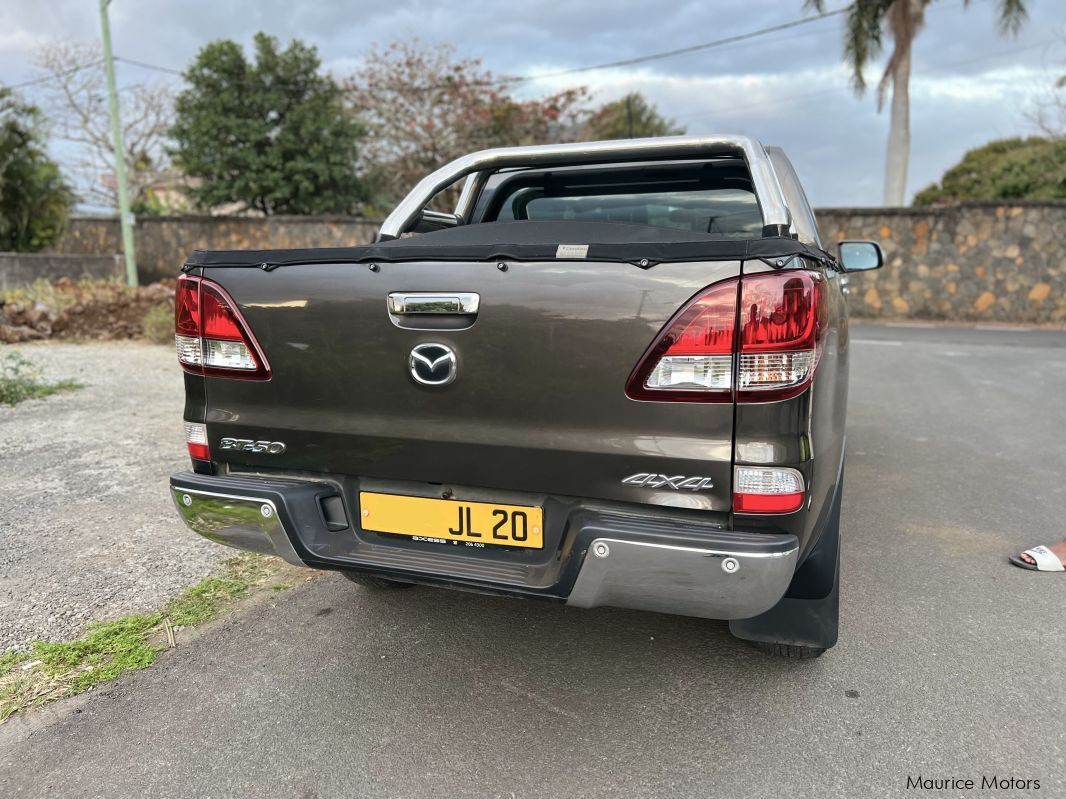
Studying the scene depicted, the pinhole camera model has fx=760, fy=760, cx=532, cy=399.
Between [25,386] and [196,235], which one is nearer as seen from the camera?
[25,386]

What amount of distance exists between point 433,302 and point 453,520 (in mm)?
639

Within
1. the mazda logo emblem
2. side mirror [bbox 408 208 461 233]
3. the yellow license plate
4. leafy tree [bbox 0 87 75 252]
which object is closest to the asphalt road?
the yellow license plate

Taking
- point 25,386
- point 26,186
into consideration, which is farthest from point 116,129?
point 25,386

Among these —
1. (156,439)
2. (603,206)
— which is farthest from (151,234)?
(603,206)

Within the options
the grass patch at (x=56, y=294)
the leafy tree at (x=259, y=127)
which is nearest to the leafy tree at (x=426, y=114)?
the leafy tree at (x=259, y=127)

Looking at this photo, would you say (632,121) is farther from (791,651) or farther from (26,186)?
(791,651)

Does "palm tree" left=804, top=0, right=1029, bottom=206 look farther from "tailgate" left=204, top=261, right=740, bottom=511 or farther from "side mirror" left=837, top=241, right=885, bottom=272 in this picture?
"tailgate" left=204, top=261, right=740, bottom=511

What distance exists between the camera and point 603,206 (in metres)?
3.78

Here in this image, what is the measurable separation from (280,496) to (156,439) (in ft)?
12.9

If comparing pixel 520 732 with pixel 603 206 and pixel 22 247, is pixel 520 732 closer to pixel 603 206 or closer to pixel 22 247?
pixel 603 206

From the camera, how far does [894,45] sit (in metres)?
20.3

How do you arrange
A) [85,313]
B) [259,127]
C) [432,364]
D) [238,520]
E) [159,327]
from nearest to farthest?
[432,364] < [238,520] < [159,327] < [85,313] < [259,127]

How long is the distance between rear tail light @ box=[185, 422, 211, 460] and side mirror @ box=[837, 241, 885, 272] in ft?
10.8

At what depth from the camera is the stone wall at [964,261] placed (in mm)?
14695
